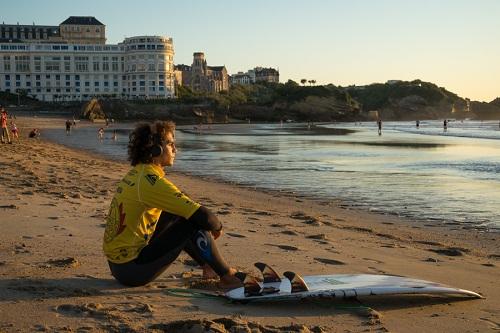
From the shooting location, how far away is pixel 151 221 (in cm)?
443

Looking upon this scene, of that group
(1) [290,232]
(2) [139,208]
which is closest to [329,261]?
(1) [290,232]

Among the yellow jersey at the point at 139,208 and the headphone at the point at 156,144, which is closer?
the yellow jersey at the point at 139,208

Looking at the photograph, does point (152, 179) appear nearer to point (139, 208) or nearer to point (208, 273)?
point (139, 208)

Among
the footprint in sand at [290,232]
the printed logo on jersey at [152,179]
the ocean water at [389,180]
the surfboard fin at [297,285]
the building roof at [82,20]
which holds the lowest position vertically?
the ocean water at [389,180]

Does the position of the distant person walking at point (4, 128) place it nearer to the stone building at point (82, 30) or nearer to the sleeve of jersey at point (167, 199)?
the sleeve of jersey at point (167, 199)

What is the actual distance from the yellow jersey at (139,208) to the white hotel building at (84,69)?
443 feet

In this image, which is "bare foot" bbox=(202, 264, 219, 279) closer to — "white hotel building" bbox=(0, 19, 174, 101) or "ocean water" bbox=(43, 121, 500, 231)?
"ocean water" bbox=(43, 121, 500, 231)

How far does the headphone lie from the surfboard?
1.20m

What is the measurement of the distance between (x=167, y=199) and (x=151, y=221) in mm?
329

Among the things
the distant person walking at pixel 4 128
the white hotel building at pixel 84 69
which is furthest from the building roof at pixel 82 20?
the distant person walking at pixel 4 128

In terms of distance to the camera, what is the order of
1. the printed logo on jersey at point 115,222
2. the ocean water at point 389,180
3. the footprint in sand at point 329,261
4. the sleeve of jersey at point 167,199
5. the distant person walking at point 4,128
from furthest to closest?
the distant person walking at point 4,128 < the ocean water at point 389,180 < the footprint in sand at point 329,261 < the printed logo on jersey at point 115,222 < the sleeve of jersey at point 167,199

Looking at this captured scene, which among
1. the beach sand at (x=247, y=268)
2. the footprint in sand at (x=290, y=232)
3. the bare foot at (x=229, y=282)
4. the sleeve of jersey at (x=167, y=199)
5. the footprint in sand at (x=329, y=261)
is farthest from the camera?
the footprint in sand at (x=290, y=232)

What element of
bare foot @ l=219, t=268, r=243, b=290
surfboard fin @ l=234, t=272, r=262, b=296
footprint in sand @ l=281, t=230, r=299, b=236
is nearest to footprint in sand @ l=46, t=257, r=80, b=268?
bare foot @ l=219, t=268, r=243, b=290

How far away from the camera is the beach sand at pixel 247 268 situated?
390cm
